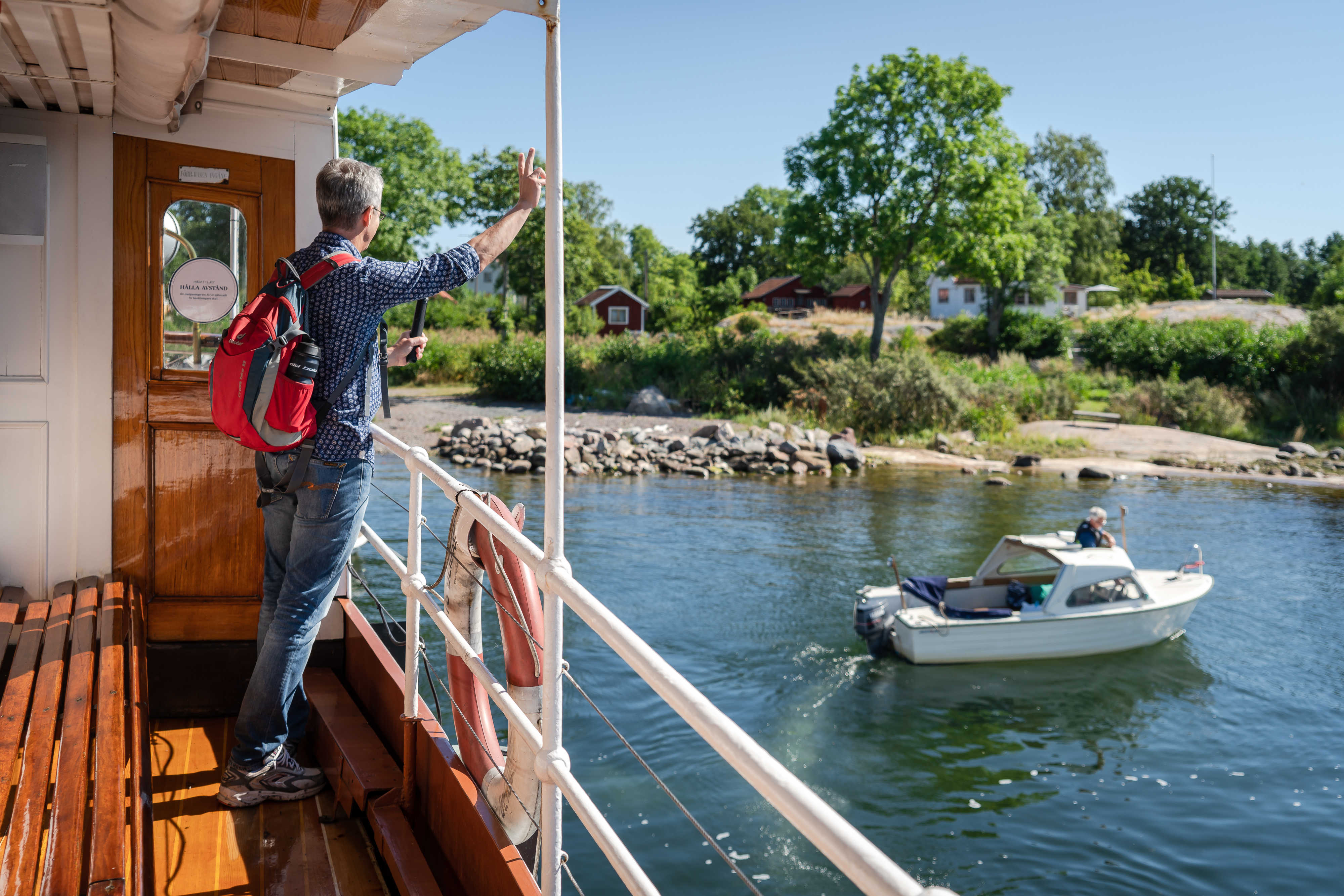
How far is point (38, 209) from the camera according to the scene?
11.8ft

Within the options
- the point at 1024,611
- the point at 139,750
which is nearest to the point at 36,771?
the point at 139,750

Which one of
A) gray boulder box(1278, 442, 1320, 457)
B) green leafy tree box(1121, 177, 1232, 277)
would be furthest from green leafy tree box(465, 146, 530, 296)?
green leafy tree box(1121, 177, 1232, 277)

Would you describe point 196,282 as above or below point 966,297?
below

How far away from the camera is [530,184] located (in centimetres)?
265

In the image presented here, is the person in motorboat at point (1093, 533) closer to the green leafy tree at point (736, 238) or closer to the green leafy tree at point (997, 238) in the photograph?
the green leafy tree at point (997, 238)

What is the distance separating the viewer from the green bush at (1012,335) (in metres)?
40.0

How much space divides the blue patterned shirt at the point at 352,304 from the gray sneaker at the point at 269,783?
3.53 feet

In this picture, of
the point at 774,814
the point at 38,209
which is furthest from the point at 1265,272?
the point at 38,209

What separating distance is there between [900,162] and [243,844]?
3431cm

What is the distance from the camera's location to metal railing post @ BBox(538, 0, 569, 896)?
2.08 metres

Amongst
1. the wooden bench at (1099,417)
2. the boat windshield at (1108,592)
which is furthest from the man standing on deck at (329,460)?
the wooden bench at (1099,417)

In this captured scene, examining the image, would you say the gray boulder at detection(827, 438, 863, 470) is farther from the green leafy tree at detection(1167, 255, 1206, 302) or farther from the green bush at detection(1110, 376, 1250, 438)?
the green leafy tree at detection(1167, 255, 1206, 302)

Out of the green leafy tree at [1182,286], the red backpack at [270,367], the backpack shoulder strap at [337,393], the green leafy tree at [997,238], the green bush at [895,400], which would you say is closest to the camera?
the red backpack at [270,367]

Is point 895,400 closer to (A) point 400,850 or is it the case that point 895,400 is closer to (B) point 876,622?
(B) point 876,622
